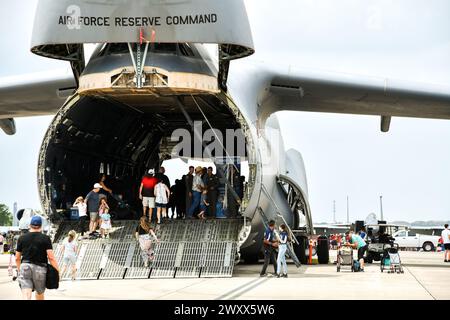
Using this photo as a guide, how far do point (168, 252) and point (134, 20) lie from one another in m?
4.70

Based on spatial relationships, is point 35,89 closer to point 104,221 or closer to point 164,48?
point 104,221

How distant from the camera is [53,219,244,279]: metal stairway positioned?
16031mm

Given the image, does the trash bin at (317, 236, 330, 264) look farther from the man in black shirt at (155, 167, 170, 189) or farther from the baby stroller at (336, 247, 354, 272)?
the man in black shirt at (155, 167, 170, 189)

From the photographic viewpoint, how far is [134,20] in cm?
1462

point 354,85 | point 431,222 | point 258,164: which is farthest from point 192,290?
point 431,222

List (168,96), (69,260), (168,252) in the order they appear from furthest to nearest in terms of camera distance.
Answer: (168,96)
(168,252)
(69,260)

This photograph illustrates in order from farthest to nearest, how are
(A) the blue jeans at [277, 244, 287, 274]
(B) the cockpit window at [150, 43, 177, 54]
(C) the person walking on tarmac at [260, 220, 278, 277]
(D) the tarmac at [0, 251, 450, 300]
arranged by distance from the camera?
(C) the person walking on tarmac at [260, 220, 278, 277] → (A) the blue jeans at [277, 244, 287, 274] → (B) the cockpit window at [150, 43, 177, 54] → (D) the tarmac at [0, 251, 450, 300]

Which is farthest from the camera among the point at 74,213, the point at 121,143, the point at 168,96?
the point at 121,143

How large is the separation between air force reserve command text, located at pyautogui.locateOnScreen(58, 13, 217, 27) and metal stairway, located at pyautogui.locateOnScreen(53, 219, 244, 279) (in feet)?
14.8

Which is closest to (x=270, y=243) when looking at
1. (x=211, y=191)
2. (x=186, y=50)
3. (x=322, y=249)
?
(x=211, y=191)

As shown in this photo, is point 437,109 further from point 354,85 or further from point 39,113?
point 39,113

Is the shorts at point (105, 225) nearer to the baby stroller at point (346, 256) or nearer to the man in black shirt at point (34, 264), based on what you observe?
the baby stroller at point (346, 256)

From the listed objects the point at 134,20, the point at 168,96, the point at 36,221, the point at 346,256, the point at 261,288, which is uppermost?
the point at 134,20

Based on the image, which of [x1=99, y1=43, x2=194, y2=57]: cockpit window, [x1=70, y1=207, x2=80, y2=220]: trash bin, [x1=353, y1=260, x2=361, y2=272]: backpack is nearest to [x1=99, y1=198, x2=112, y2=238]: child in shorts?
[x1=70, y1=207, x2=80, y2=220]: trash bin
